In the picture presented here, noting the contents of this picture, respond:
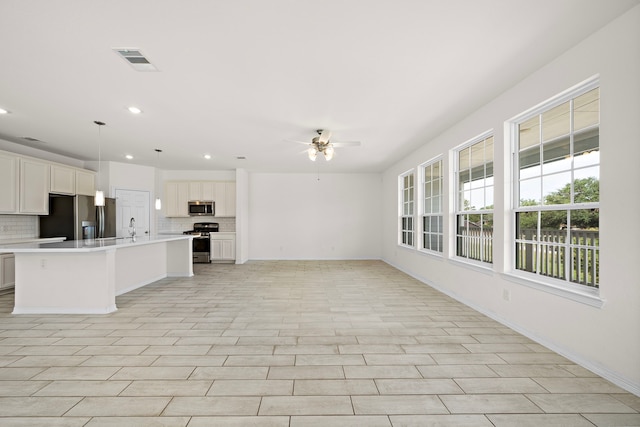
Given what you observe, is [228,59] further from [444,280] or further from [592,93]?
[444,280]

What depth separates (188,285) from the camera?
5.51m

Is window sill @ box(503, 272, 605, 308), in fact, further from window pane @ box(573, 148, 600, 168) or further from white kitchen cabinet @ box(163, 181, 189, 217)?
white kitchen cabinet @ box(163, 181, 189, 217)

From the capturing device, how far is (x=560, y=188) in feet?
9.28

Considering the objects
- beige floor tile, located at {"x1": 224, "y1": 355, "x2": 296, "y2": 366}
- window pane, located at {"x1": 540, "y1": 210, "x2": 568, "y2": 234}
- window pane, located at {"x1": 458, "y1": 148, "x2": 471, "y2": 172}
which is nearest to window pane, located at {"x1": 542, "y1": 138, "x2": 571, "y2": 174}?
window pane, located at {"x1": 540, "y1": 210, "x2": 568, "y2": 234}

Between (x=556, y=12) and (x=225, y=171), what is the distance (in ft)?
25.9

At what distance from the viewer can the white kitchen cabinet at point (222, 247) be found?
830 centimetres

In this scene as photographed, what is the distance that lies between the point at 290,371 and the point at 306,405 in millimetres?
447

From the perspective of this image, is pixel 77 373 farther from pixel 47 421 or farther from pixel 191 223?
pixel 191 223

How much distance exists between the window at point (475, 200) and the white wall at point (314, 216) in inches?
174

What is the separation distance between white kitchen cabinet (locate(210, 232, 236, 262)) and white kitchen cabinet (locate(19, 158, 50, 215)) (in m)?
3.54

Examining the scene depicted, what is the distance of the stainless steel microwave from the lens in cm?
839

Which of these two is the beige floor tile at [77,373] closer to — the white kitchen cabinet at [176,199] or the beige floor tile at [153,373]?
the beige floor tile at [153,373]

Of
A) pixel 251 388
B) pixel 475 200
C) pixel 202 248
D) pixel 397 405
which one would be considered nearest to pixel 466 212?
pixel 475 200

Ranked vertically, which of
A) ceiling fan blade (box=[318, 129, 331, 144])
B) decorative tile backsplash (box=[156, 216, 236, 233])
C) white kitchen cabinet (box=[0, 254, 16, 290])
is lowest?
white kitchen cabinet (box=[0, 254, 16, 290])
